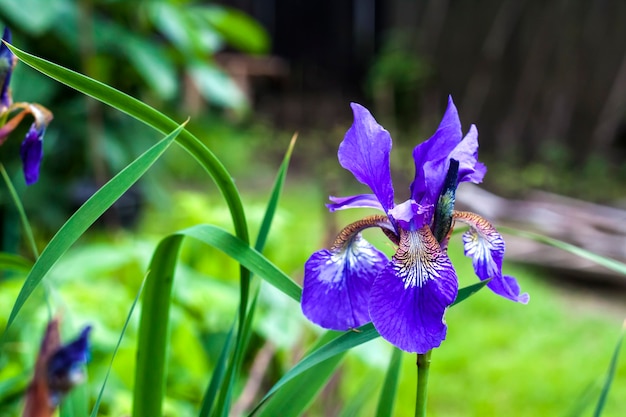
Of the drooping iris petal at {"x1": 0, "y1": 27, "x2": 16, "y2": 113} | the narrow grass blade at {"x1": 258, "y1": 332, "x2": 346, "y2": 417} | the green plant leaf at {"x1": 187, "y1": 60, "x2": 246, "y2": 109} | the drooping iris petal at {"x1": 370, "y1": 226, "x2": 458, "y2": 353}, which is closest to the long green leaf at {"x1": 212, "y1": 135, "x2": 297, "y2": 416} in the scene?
the narrow grass blade at {"x1": 258, "y1": 332, "x2": 346, "y2": 417}

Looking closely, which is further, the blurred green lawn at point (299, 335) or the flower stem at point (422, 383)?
the blurred green lawn at point (299, 335)

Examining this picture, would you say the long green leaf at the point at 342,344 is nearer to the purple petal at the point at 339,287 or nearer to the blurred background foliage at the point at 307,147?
the purple petal at the point at 339,287

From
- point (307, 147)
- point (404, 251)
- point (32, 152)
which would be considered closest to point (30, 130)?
point (32, 152)

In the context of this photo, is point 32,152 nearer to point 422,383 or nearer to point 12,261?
→ point 12,261

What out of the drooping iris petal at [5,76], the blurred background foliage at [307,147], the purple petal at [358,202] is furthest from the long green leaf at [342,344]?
the drooping iris petal at [5,76]

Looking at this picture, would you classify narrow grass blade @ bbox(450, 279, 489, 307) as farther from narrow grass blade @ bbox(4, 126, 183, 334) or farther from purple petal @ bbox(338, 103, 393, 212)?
narrow grass blade @ bbox(4, 126, 183, 334)

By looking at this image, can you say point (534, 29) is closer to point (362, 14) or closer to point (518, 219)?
point (362, 14)

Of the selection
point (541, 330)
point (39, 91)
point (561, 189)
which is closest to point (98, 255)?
point (39, 91)
